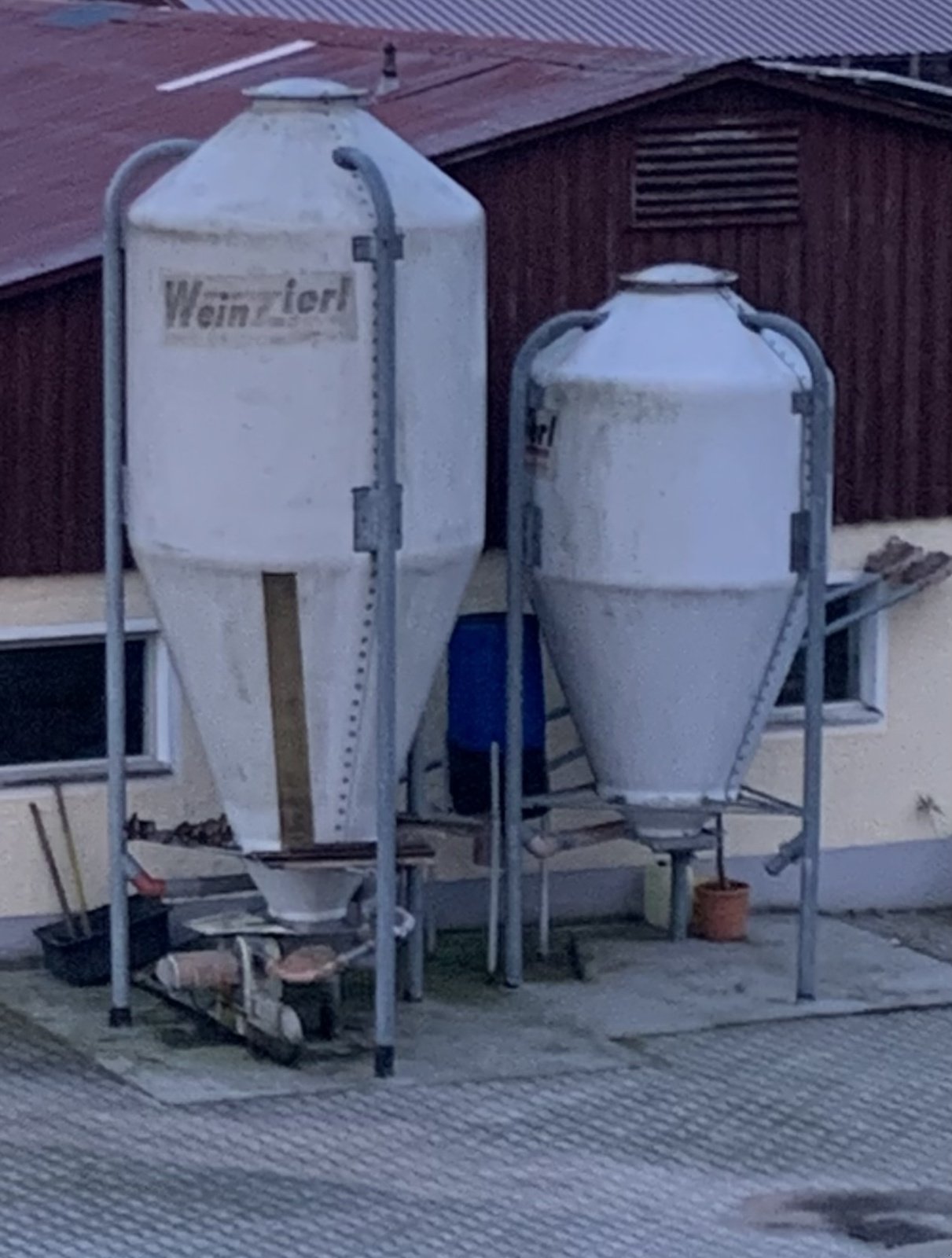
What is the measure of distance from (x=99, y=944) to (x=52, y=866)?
398 mm

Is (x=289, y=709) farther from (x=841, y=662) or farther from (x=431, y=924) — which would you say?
(x=841, y=662)

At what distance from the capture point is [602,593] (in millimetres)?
13414

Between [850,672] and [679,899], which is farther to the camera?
[850,672]

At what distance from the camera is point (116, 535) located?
12.9m

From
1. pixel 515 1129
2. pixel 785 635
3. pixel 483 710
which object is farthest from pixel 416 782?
pixel 515 1129

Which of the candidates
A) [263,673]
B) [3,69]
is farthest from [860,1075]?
[3,69]

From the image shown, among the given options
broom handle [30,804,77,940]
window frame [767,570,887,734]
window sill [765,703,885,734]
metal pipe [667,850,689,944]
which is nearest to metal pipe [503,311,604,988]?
metal pipe [667,850,689,944]

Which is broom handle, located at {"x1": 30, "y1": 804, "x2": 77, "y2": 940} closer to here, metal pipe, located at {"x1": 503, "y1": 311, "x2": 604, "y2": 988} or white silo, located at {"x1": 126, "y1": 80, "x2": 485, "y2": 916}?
white silo, located at {"x1": 126, "y1": 80, "x2": 485, "y2": 916}

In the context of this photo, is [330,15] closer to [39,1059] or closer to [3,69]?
[3,69]


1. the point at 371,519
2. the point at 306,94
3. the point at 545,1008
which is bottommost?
the point at 545,1008

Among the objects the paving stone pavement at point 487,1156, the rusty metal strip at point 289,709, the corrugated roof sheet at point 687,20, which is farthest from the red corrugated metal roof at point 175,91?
the corrugated roof sheet at point 687,20

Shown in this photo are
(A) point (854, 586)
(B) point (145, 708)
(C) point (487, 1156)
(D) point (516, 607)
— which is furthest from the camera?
(A) point (854, 586)

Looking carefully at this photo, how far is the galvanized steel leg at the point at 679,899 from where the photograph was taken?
1426cm

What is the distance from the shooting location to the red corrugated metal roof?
46.5 feet
